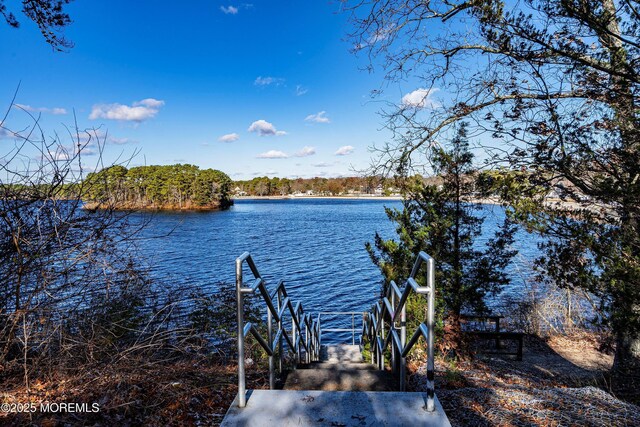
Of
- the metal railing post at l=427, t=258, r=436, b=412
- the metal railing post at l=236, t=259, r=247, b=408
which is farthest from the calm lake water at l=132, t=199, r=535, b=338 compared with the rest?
the metal railing post at l=236, t=259, r=247, b=408

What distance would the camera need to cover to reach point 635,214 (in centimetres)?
427

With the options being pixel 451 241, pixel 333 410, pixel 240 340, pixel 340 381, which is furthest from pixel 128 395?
pixel 451 241

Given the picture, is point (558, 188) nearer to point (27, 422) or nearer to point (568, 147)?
point (568, 147)

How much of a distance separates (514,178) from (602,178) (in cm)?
125

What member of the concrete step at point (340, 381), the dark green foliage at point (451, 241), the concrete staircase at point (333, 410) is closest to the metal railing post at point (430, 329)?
the concrete staircase at point (333, 410)

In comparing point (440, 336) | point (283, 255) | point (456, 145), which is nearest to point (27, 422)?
point (440, 336)

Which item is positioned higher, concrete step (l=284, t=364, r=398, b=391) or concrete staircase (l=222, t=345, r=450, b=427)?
concrete staircase (l=222, t=345, r=450, b=427)

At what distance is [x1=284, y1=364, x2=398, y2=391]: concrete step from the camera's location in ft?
11.8

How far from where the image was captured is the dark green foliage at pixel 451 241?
8.44 m

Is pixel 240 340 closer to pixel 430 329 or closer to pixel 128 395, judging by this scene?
pixel 430 329

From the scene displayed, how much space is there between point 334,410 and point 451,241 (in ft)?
24.2

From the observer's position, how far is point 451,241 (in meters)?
8.98

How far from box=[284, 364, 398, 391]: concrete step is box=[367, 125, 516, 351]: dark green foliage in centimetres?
445

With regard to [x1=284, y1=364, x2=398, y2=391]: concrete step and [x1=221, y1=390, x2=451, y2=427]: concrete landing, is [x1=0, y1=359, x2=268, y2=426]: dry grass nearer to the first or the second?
[x1=284, y1=364, x2=398, y2=391]: concrete step
